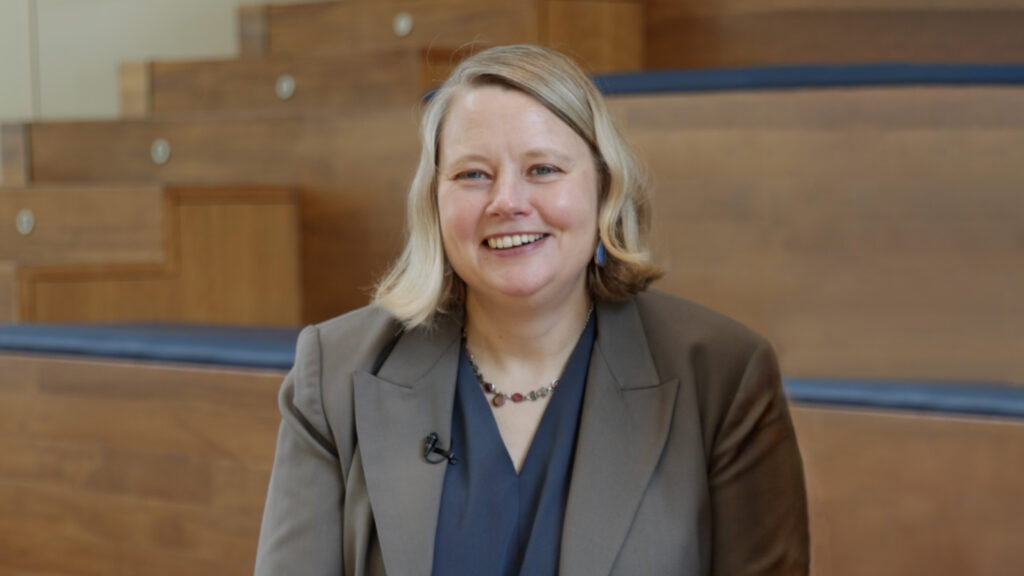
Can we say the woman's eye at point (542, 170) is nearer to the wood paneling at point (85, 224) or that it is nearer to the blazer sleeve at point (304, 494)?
the blazer sleeve at point (304, 494)

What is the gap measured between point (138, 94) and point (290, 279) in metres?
0.55

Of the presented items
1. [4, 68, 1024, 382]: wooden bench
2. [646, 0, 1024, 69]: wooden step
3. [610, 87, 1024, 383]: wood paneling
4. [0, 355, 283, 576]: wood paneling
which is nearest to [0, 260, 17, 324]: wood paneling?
[0, 355, 283, 576]: wood paneling

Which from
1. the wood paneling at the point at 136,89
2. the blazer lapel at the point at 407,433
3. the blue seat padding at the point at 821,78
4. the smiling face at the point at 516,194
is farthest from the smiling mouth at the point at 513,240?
the wood paneling at the point at 136,89

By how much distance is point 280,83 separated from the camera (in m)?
2.13

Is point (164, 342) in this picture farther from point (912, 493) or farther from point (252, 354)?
Answer: point (912, 493)

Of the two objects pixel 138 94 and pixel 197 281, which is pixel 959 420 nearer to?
pixel 197 281

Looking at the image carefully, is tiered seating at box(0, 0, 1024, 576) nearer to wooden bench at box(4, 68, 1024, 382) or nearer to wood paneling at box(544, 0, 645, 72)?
wooden bench at box(4, 68, 1024, 382)

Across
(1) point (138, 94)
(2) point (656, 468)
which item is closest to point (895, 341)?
(2) point (656, 468)

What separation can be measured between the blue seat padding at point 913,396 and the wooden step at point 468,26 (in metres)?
0.94

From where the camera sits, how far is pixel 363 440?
961mm

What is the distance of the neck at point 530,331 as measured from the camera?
3.26 ft

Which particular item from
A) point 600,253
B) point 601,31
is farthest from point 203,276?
point 600,253

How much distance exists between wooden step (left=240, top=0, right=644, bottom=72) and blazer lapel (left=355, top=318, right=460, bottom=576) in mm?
1060

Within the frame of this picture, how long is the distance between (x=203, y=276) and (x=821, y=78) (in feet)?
3.16
